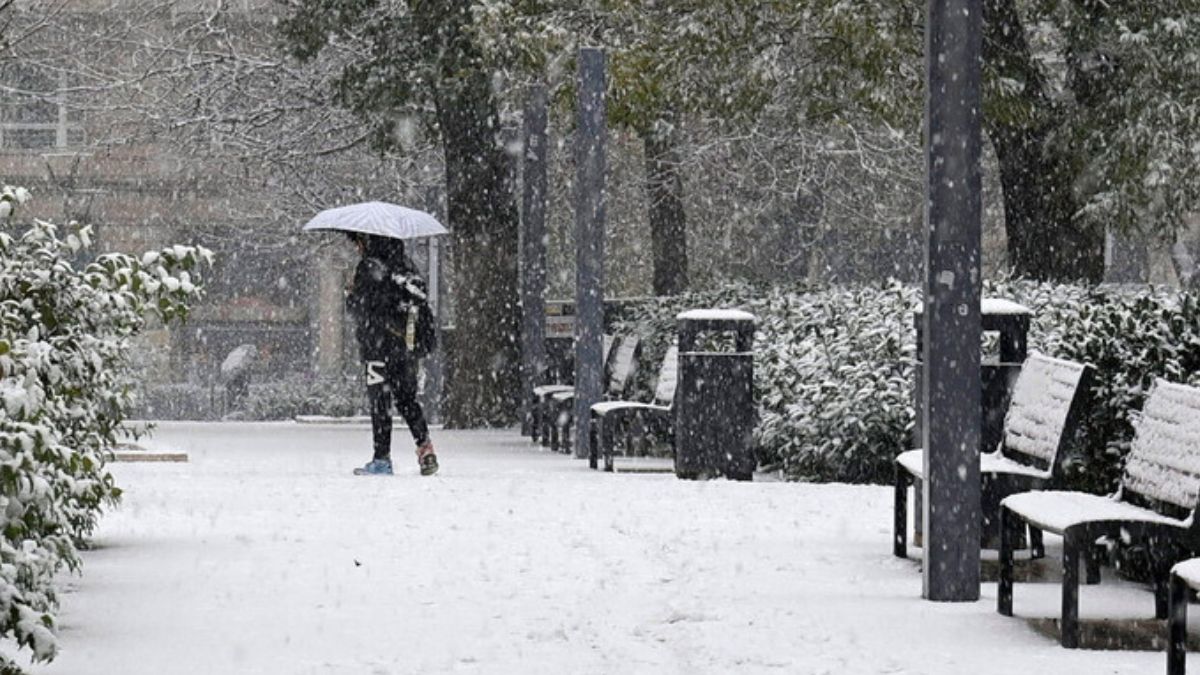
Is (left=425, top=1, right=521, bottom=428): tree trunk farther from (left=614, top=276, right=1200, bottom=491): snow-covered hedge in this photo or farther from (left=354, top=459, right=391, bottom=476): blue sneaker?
(left=354, top=459, right=391, bottom=476): blue sneaker

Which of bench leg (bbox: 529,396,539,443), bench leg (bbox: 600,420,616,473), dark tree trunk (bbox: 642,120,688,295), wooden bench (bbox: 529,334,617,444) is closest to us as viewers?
bench leg (bbox: 600,420,616,473)

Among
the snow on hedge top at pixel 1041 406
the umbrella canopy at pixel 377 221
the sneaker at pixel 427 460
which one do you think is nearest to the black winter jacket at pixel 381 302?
the umbrella canopy at pixel 377 221

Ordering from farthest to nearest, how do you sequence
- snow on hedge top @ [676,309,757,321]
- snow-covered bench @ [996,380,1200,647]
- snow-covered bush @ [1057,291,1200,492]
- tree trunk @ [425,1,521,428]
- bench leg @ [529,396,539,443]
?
tree trunk @ [425,1,521,428] → bench leg @ [529,396,539,443] → snow on hedge top @ [676,309,757,321] → snow-covered bush @ [1057,291,1200,492] → snow-covered bench @ [996,380,1200,647]

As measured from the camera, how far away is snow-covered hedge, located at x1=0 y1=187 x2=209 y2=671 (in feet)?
20.4

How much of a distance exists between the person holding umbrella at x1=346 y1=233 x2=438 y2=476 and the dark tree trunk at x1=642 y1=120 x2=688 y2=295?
12.5 metres

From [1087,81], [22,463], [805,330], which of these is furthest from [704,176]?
[22,463]

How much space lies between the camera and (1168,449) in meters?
8.49

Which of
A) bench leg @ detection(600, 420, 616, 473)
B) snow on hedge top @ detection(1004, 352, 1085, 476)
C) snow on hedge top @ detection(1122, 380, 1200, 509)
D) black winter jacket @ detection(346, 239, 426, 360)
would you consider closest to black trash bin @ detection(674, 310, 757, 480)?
bench leg @ detection(600, 420, 616, 473)

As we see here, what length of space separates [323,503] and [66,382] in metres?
5.25

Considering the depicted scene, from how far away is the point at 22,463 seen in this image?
6.10 metres

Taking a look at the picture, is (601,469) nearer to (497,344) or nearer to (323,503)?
(323,503)

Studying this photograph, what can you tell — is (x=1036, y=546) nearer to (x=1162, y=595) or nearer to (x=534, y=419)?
(x=1162, y=595)

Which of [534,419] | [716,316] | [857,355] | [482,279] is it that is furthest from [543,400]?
[716,316]

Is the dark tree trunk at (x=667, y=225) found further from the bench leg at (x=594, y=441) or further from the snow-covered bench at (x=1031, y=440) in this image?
the snow-covered bench at (x=1031, y=440)
